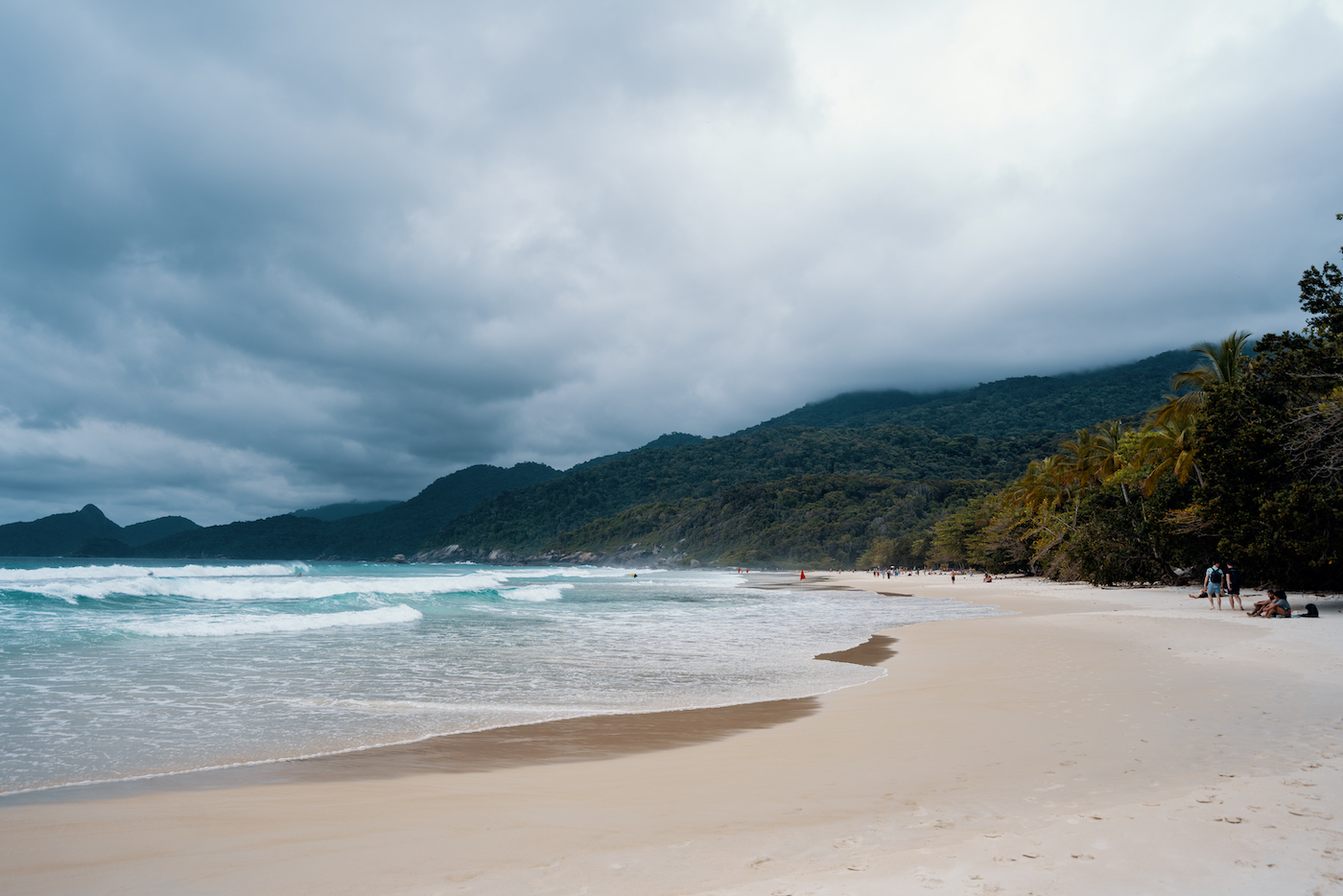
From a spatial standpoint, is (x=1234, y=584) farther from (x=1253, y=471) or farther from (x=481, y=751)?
(x=481, y=751)

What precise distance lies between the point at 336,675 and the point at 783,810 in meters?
10.0

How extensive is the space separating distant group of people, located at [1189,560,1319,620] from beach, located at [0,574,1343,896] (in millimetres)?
11929

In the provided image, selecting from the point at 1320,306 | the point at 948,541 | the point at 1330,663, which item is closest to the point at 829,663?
the point at 1330,663

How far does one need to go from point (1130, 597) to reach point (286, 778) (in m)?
33.3

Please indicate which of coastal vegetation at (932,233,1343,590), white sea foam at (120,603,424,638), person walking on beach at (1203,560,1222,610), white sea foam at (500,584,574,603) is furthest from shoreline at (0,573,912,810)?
white sea foam at (500,584,574,603)

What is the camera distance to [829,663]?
1362cm

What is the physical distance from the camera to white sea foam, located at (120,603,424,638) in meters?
18.9

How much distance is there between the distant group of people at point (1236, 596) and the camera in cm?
1808

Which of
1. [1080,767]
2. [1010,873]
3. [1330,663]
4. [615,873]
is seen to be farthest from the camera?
[1330,663]

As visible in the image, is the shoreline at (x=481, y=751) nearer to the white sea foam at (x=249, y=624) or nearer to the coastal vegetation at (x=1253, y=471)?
the white sea foam at (x=249, y=624)

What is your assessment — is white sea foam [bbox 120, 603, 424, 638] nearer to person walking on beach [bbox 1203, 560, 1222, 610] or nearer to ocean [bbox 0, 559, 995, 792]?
ocean [bbox 0, 559, 995, 792]

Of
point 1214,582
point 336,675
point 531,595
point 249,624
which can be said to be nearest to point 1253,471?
point 1214,582

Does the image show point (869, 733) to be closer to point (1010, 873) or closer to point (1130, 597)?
point (1010, 873)

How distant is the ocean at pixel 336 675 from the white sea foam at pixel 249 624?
3.1 inches
